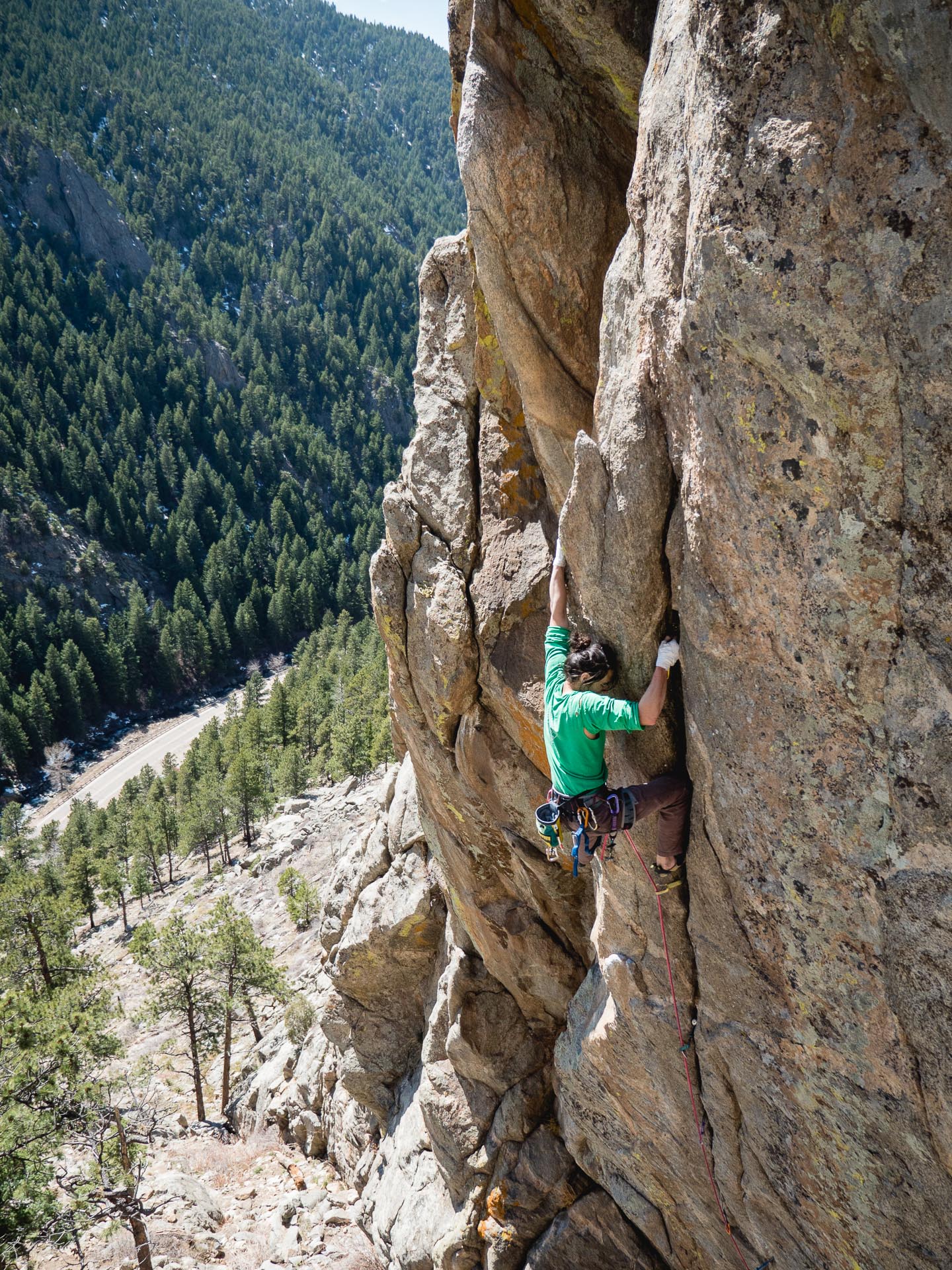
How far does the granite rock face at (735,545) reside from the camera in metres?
4.19

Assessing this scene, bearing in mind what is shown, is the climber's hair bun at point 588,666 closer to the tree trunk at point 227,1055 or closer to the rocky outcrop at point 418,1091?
the rocky outcrop at point 418,1091

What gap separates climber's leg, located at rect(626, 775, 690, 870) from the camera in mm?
6008

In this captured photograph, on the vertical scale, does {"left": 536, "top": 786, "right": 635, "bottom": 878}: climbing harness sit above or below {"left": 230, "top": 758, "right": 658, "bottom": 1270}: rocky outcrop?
above

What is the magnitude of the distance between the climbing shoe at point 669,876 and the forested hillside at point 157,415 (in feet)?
256

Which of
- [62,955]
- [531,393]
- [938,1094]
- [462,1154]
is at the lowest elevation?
[62,955]

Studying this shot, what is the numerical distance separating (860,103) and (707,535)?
2.57 meters

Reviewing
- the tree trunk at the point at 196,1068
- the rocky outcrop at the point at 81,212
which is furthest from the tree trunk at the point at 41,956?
the rocky outcrop at the point at 81,212

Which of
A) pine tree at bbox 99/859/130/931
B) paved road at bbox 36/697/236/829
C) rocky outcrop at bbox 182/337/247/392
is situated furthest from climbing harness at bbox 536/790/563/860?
rocky outcrop at bbox 182/337/247/392

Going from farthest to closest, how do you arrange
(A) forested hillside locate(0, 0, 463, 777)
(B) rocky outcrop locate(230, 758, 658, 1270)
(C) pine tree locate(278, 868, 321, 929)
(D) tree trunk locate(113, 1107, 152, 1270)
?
(A) forested hillside locate(0, 0, 463, 777), (C) pine tree locate(278, 868, 321, 929), (D) tree trunk locate(113, 1107, 152, 1270), (B) rocky outcrop locate(230, 758, 658, 1270)

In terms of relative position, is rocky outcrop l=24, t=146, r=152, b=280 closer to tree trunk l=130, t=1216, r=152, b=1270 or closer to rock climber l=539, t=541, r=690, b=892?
tree trunk l=130, t=1216, r=152, b=1270

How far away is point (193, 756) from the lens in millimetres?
62188

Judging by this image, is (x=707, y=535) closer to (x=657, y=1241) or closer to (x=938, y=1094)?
(x=938, y=1094)

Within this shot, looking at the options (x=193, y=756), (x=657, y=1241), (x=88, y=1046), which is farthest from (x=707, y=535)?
(x=193, y=756)

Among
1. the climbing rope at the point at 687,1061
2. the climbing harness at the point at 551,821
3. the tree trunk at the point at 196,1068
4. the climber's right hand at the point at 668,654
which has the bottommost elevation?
the tree trunk at the point at 196,1068
